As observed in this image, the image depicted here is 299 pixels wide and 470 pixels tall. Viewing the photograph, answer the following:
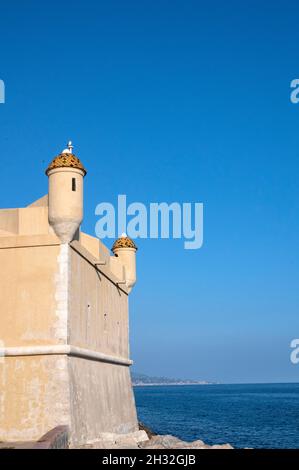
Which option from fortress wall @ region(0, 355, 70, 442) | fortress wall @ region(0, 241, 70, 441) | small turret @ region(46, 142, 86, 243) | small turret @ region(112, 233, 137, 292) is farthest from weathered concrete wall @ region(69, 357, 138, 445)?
small turret @ region(112, 233, 137, 292)

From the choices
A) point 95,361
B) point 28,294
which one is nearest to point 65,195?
point 28,294

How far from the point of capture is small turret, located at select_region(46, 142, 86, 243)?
16.0 metres

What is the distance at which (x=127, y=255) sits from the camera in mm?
25609

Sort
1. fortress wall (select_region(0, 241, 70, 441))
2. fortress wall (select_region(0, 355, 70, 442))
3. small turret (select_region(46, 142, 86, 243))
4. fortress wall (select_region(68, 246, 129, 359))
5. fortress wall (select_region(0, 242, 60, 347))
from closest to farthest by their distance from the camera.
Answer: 1. fortress wall (select_region(0, 355, 70, 442))
2. fortress wall (select_region(0, 241, 70, 441))
3. fortress wall (select_region(0, 242, 60, 347))
4. small turret (select_region(46, 142, 86, 243))
5. fortress wall (select_region(68, 246, 129, 359))

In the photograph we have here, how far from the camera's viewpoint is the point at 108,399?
1995 centimetres

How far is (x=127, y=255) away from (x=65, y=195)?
973 centimetres

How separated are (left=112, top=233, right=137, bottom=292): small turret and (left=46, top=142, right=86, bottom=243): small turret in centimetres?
924

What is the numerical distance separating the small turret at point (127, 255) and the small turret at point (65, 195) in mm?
9237

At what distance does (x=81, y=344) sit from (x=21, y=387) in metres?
2.51

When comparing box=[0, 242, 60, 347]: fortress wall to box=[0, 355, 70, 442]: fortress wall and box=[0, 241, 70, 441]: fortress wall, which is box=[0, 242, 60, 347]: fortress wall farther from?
box=[0, 355, 70, 442]: fortress wall

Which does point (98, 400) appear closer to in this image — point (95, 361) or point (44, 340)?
point (95, 361)

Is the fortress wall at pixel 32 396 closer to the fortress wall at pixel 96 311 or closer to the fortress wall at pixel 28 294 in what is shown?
the fortress wall at pixel 28 294

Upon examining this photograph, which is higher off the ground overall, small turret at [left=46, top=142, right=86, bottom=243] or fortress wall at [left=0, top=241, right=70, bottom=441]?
small turret at [left=46, top=142, right=86, bottom=243]
